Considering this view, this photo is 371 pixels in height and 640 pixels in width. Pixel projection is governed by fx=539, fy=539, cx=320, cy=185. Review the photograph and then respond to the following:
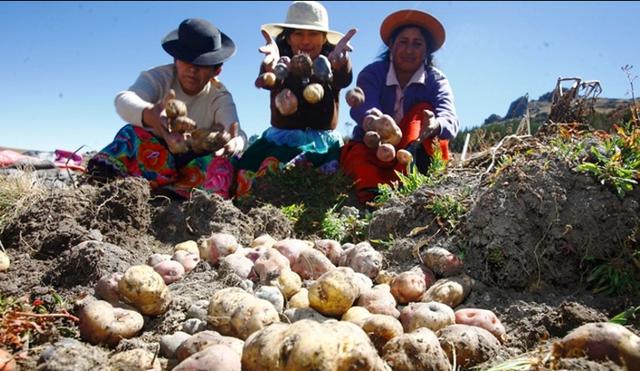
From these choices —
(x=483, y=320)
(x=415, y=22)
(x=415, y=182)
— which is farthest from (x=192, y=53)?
(x=483, y=320)

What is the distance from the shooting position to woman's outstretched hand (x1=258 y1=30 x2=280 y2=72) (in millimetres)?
5203

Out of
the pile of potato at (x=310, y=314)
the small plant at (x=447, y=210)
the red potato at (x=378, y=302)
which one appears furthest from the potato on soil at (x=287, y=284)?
the small plant at (x=447, y=210)

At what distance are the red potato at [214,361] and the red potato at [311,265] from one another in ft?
3.83

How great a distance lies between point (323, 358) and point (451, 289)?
48.9 inches

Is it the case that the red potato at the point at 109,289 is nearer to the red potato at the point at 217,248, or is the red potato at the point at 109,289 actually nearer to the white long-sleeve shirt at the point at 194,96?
the red potato at the point at 217,248

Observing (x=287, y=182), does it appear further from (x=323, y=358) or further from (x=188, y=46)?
(x=323, y=358)

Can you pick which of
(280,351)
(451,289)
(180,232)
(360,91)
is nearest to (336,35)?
(360,91)

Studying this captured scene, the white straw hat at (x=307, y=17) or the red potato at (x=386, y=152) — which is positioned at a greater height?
the white straw hat at (x=307, y=17)

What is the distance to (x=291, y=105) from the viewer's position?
511cm

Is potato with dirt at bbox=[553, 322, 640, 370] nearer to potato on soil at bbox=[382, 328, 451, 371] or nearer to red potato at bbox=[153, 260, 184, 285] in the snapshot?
potato on soil at bbox=[382, 328, 451, 371]

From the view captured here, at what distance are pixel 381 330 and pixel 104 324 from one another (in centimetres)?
118

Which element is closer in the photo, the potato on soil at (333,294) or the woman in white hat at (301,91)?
the potato on soil at (333,294)

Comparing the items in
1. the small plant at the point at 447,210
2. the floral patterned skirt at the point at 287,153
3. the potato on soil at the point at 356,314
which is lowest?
the potato on soil at the point at 356,314

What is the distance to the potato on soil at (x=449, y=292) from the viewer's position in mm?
2721
